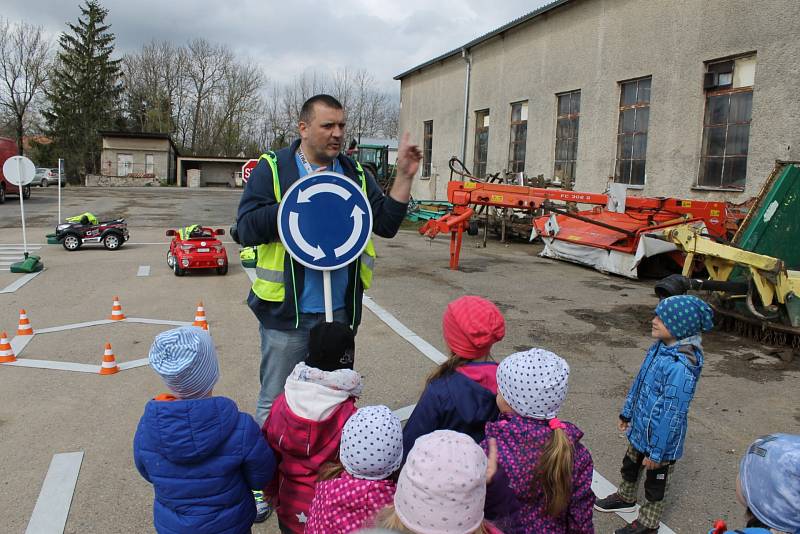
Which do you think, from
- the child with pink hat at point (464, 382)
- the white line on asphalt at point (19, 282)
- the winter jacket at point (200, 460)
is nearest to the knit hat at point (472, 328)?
the child with pink hat at point (464, 382)

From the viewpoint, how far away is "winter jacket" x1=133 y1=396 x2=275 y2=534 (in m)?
2.26

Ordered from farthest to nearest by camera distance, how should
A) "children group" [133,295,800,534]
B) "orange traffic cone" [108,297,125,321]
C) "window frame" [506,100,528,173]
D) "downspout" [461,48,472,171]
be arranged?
"downspout" [461,48,472,171] → "window frame" [506,100,528,173] → "orange traffic cone" [108,297,125,321] → "children group" [133,295,800,534]

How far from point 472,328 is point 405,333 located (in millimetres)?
5185

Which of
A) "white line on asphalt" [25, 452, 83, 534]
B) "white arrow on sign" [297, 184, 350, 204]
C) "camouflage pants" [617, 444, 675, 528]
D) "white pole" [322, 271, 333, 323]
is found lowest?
"white line on asphalt" [25, 452, 83, 534]

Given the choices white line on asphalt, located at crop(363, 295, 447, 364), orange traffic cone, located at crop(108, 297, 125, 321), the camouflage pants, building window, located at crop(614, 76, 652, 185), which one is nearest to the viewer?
the camouflage pants

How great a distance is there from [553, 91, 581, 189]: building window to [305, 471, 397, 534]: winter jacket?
19.3 metres

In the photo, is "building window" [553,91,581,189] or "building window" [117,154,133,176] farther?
"building window" [117,154,133,176]

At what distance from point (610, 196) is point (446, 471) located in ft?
40.1

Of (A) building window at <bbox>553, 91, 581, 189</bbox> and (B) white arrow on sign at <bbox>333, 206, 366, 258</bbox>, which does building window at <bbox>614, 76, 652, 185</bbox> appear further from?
(B) white arrow on sign at <bbox>333, 206, 366, 258</bbox>

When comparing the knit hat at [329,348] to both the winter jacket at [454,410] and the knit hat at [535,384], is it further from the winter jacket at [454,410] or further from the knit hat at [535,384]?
the knit hat at [535,384]

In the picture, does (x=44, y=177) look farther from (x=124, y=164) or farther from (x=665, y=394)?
(x=665, y=394)

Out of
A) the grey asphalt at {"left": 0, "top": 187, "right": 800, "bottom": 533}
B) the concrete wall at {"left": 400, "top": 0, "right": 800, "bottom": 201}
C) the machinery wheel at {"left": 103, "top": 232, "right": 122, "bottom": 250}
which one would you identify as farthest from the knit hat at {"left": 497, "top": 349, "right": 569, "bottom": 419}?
the machinery wheel at {"left": 103, "top": 232, "right": 122, "bottom": 250}

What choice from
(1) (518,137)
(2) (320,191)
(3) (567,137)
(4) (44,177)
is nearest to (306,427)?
(2) (320,191)

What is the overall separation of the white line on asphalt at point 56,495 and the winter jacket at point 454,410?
2230mm
